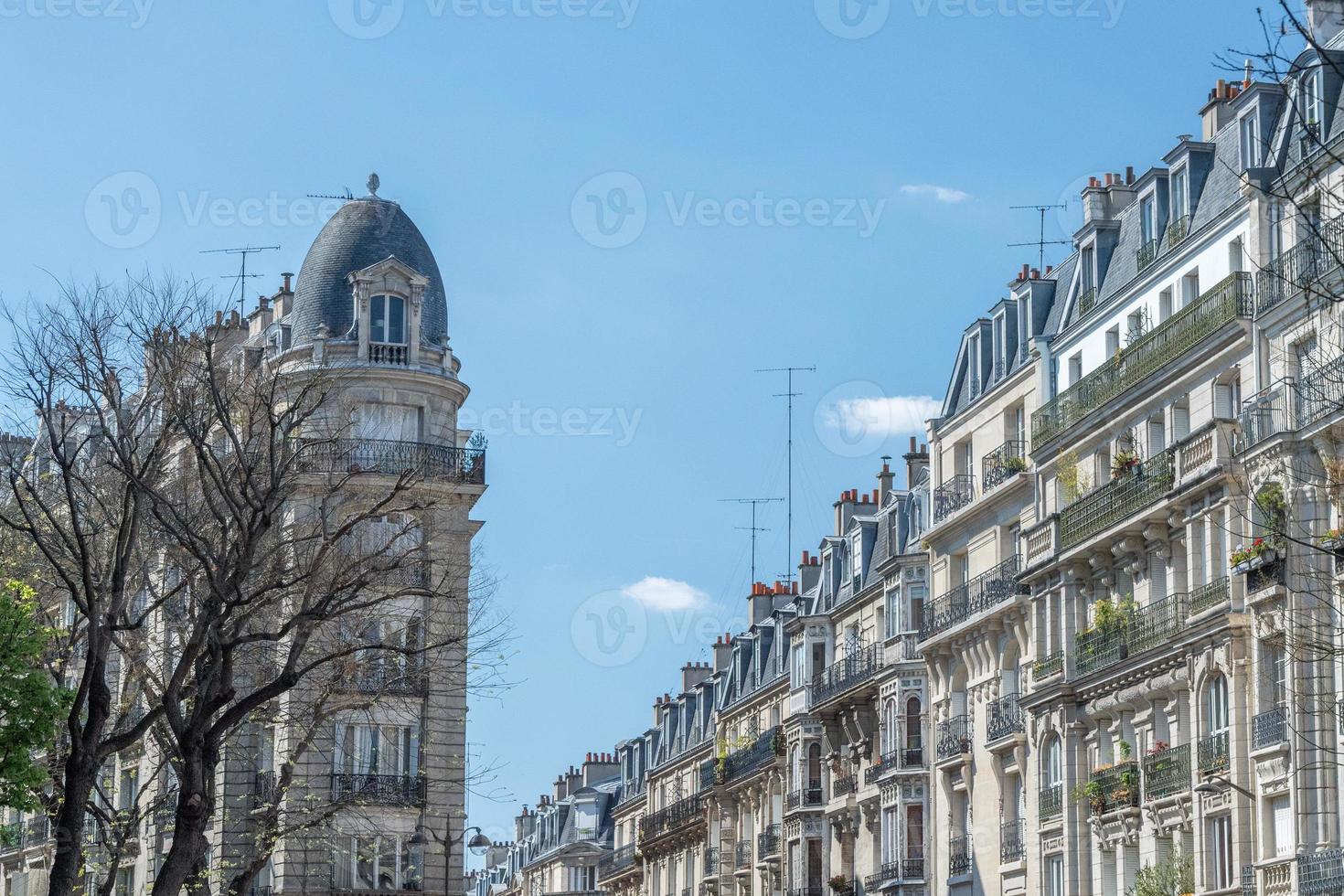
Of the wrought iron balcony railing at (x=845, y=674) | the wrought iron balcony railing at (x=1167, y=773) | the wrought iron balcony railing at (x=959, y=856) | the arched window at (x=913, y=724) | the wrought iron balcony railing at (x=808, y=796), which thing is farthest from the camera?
the wrought iron balcony railing at (x=808, y=796)

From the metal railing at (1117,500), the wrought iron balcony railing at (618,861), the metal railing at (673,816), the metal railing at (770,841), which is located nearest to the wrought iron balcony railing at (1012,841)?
the metal railing at (1117,500)

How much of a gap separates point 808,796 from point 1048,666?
17782 mm

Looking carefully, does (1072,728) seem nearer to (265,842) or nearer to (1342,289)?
(1342,289)

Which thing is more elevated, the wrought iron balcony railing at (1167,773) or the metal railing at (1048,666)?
the metal railing at (1048,666)

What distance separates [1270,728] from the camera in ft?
121

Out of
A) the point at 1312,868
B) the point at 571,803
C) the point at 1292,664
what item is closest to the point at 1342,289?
the point at 1292,664

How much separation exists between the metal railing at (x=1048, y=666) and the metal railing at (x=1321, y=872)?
11.5 metres

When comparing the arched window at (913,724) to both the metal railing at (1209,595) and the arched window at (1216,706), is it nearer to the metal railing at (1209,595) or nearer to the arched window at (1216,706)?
the metal railing at (1209,595)

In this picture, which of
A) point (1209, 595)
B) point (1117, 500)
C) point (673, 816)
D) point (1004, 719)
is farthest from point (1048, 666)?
point (673, 816)

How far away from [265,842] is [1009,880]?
17.3 meters

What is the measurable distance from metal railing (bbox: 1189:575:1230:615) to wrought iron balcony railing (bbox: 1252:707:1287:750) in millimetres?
2421

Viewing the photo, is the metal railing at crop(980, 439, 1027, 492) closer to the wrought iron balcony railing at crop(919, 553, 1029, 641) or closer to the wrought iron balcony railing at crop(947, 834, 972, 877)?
the wrought iron balcony railing at crop(919, 553, 1029, 641)

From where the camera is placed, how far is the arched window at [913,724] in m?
56.0

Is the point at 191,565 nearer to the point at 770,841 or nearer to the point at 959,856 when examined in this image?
the point at 959,856
